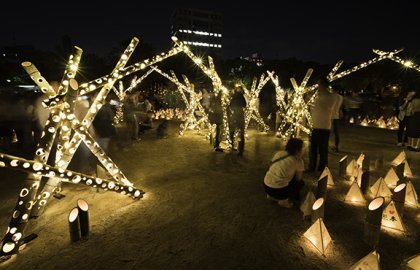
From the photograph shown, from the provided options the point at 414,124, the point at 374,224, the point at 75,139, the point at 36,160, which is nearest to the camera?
the point at 374,224

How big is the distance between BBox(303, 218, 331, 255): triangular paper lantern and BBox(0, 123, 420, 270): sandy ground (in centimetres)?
8

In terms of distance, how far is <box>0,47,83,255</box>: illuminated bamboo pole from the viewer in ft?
11.3

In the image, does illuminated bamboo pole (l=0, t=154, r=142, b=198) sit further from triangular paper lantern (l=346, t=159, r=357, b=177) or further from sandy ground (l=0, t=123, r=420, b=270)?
triangular paper lantern (l=346, t=159, r=357, b=177)

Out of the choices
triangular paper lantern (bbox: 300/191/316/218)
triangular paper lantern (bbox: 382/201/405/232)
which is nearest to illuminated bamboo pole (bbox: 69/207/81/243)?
triangular paper lantern (bbox: 300/191/316/218)

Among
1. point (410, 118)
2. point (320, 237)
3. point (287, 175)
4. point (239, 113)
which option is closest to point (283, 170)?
point (287, 175)

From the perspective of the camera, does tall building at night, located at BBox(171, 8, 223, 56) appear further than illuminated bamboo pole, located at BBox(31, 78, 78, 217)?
Yes

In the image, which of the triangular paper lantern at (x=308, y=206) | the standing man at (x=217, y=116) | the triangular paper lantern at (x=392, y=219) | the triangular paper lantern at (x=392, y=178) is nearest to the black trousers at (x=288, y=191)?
the triangular paper lantern at (x=308, y=206)

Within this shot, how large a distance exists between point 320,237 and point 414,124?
763cm

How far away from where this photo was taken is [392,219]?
3975 mm

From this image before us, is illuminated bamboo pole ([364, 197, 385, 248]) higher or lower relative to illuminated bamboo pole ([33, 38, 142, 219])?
lower

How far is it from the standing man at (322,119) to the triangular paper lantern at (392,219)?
8.20 ft

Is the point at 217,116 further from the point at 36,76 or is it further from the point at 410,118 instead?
the point at 410,118

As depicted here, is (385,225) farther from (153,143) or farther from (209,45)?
(209,45)

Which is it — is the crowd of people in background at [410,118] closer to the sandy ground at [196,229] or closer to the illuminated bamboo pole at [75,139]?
the sandy ground at [196,229]
